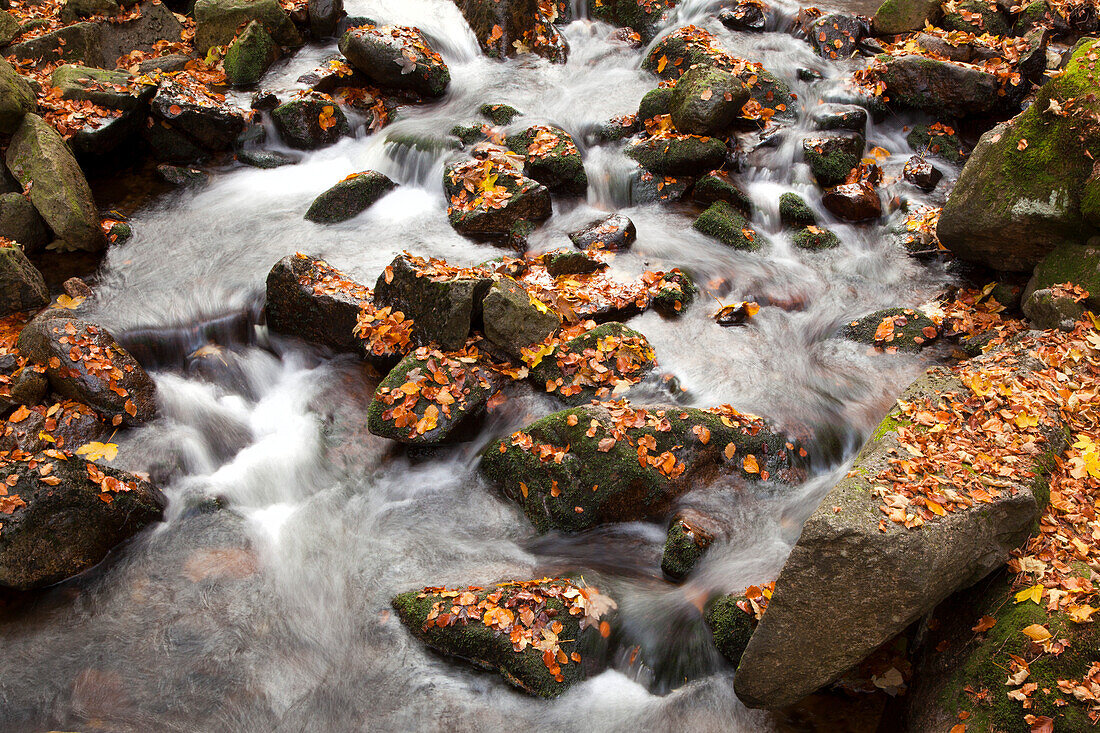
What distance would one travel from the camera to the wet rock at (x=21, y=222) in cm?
859

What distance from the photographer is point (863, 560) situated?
4109mm

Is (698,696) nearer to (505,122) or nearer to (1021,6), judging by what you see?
(505,122)

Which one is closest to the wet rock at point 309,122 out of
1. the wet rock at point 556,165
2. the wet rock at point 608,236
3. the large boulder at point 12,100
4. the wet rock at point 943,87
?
the large boulder at point 12,100

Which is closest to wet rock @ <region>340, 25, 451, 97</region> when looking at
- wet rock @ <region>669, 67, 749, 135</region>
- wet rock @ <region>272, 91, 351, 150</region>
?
wet rock @ <region>272, 91, 351, 150</region>

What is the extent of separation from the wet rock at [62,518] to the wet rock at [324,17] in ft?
34.2

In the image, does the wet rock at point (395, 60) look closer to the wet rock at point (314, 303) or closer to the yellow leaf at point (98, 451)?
the wet rock at point (314, 303)

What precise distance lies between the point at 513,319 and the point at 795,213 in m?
4.88

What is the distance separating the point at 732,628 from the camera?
16.8ft

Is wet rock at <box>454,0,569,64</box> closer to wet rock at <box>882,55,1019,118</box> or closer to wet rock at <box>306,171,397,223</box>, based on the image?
wet rock at <box>306,171,397,223</box>

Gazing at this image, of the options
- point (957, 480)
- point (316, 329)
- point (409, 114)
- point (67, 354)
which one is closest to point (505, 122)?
point (409, 114)

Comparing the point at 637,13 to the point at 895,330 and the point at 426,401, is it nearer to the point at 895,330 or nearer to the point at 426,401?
the point at 895,330

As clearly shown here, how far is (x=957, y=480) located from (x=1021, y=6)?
451 inches

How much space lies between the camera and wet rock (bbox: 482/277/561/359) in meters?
7.25

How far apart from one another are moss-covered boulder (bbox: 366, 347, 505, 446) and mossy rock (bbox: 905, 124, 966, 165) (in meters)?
8.44
